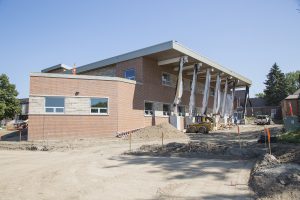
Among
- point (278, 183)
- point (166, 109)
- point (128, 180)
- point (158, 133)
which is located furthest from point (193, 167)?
point (166, 109)

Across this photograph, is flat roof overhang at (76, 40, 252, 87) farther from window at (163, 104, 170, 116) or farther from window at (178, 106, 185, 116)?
window at (178, 106, 185, 116)

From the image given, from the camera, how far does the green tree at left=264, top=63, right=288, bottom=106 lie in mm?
66688

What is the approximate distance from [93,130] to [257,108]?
220 feet

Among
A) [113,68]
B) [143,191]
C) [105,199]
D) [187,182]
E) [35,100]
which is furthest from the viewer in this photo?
[113,68]

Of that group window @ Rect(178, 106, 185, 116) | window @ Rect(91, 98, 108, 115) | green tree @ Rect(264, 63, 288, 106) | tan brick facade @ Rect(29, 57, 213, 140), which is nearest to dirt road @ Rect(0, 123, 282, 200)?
tan brick facade @ Rect(29, 57, 213, 140)

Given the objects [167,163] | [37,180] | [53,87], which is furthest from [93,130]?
[37,180]

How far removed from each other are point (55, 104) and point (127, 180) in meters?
18.2

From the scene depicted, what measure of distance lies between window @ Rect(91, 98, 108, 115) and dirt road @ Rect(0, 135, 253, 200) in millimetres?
14198

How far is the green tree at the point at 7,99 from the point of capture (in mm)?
45359

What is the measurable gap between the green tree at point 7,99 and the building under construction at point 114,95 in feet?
52.9

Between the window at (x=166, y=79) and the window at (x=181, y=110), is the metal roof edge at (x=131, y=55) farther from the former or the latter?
the window at (x=181, y=110)

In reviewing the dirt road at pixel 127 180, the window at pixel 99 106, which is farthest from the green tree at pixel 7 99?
the dirt road at pixel 127 180

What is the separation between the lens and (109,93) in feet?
89.0

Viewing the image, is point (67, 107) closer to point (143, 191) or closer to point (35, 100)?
point (35, 100)
